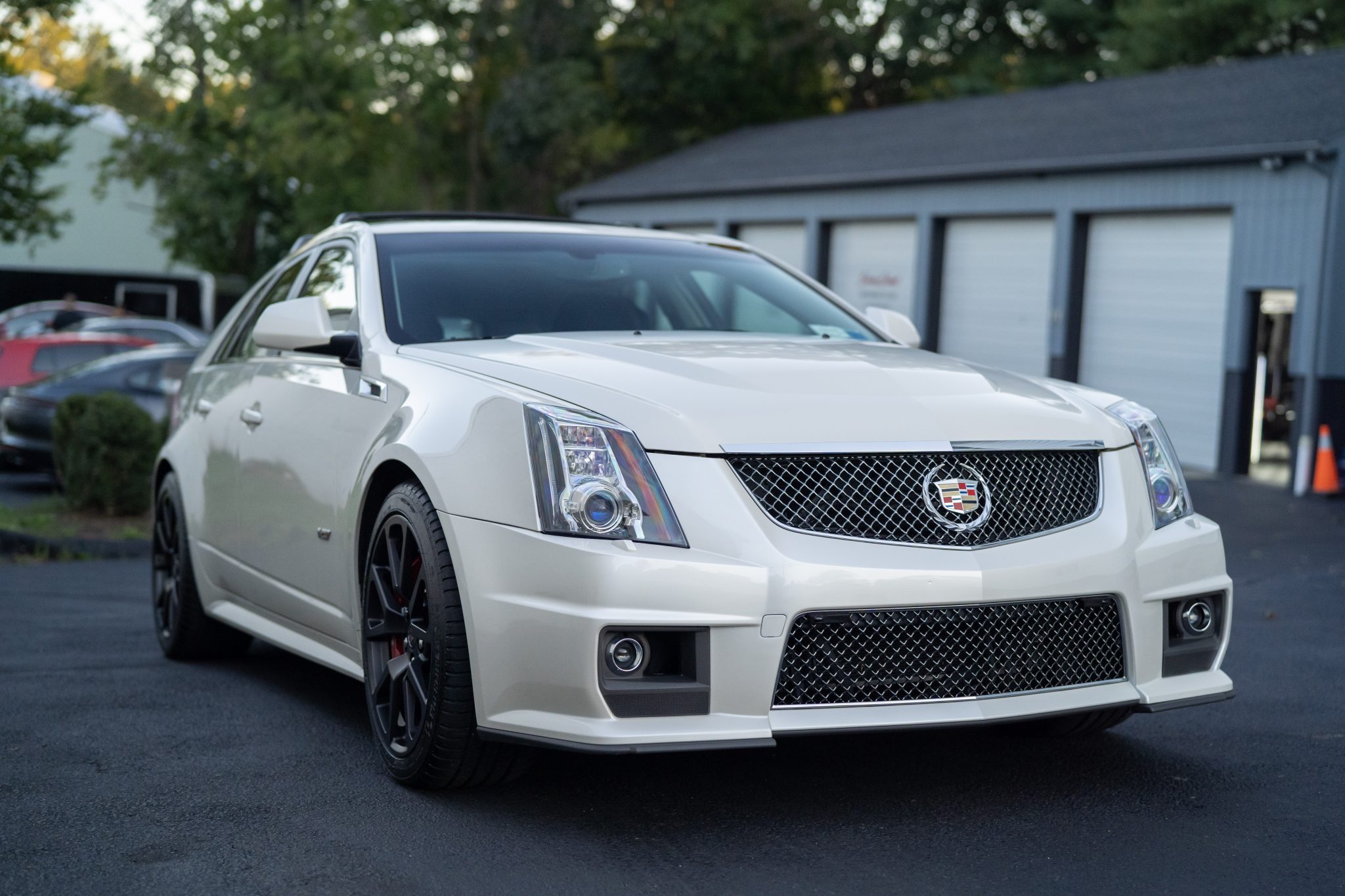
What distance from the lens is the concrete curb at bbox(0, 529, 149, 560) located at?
1083 cm

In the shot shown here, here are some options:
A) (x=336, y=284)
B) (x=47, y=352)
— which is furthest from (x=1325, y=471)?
(x=47, y=352)

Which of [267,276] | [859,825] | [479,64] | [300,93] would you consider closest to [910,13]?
[479,64]

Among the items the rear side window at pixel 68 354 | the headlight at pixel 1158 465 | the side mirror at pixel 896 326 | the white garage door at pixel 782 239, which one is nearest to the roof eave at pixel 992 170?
the white garage door at pixel 782 239

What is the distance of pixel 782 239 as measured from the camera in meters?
26.8

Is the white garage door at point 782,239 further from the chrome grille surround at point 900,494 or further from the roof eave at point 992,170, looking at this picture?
the chrome grille surround at point 900,494

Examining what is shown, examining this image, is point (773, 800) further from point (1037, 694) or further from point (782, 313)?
point (782, 313)

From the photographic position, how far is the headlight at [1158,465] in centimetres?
439

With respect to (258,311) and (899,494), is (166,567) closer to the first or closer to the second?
(258,311)

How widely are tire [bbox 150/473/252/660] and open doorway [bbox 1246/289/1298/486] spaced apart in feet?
45.5

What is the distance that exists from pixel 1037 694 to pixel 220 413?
330 cm

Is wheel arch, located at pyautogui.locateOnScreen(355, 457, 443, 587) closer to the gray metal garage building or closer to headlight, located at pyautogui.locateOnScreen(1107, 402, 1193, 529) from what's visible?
headlight, located at pyautogui.locateOnScreen(1107, 402, 1193, 529)

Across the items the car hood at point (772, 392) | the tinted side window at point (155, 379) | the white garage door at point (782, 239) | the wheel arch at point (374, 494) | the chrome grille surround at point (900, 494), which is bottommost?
the tinted side window at point (155, 379)

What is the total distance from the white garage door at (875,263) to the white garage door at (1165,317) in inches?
138

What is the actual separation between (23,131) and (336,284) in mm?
8557
